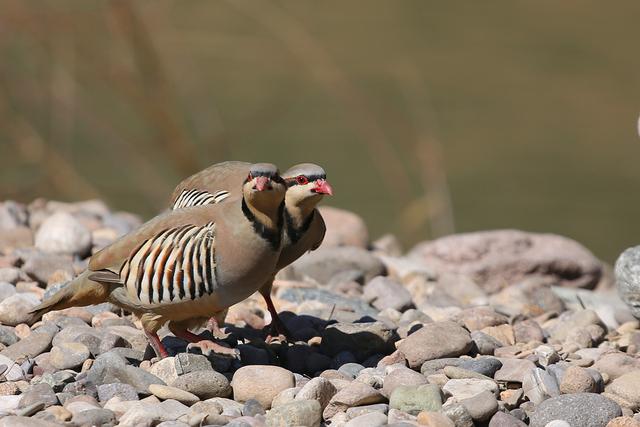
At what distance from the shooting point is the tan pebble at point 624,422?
473cm

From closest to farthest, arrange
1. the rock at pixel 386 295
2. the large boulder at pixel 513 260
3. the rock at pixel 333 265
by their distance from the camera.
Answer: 1. the rock at pixel 386 295
2. the rock at pixel 333 265
3. the large boulder at pixel 513 260

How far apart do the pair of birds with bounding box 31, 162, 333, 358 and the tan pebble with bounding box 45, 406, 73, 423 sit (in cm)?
71

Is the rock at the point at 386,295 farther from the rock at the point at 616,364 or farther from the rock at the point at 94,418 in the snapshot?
the rock at the point at 94,418

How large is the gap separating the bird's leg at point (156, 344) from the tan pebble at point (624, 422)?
6.21ft

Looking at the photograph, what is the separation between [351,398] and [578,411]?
0.90 m

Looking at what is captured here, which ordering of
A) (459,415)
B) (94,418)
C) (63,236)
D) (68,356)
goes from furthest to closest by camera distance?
(63,236), (68,356), (459,415), (94,418)

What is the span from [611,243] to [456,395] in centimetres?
867

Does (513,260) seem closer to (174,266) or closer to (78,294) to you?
(174,266)

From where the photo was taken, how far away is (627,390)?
511 centimetres

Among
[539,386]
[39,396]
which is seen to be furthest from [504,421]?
[39,396]

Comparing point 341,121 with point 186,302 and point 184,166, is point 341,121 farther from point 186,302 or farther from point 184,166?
point 186,302

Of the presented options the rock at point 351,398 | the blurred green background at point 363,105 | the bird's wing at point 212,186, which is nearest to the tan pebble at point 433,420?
the rock at point 351,398

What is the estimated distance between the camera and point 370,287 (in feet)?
22.4

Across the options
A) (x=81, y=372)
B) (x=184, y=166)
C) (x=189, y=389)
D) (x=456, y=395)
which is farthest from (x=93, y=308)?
(x=184, y=166)
